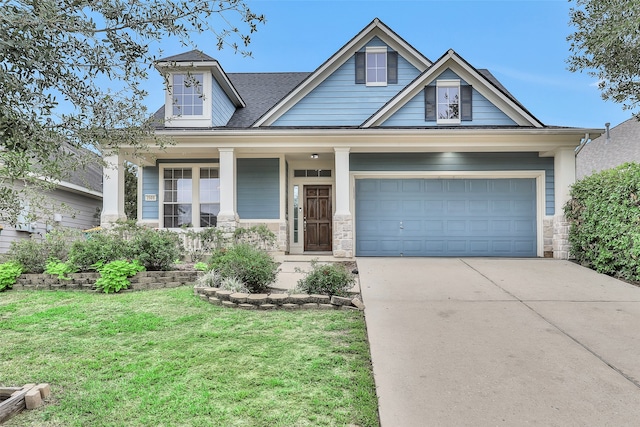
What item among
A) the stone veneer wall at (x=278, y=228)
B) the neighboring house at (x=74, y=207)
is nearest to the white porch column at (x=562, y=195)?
the stone veneer wall at (x=278, y=228)

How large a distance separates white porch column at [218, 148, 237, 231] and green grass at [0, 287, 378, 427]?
14.4 feet

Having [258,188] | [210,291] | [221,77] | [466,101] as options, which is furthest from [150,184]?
[466,101]

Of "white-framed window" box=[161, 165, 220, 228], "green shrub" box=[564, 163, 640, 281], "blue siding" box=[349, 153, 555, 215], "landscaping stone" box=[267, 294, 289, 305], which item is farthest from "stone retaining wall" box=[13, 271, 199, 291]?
"green shrub" box=[564, 163, 640, 281]

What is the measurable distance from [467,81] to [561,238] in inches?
194

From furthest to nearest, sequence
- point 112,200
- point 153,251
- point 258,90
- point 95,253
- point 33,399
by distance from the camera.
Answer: point 258,90 < point 112,200 < point 153,251 < point 95,253 < point 33,399

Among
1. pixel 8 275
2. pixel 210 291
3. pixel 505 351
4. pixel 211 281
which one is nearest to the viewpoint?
pixel 505 351

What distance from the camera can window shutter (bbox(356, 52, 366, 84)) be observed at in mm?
11078

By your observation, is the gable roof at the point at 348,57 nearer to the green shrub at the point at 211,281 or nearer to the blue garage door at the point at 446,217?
the blue garage door at the point at 446,217

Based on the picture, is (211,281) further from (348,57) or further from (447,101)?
(348,57)

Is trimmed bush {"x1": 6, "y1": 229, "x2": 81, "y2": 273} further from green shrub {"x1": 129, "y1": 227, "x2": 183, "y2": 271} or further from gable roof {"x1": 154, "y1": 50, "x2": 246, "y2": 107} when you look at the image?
gable roof {"x1": 154, "y1": 50, "x2": 246, "y2": 107}

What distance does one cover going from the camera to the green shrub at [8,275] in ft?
19.9

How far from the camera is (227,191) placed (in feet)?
30.4

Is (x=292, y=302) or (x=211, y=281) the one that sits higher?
(x=211, y=281)

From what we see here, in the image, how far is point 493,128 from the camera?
9.27m
